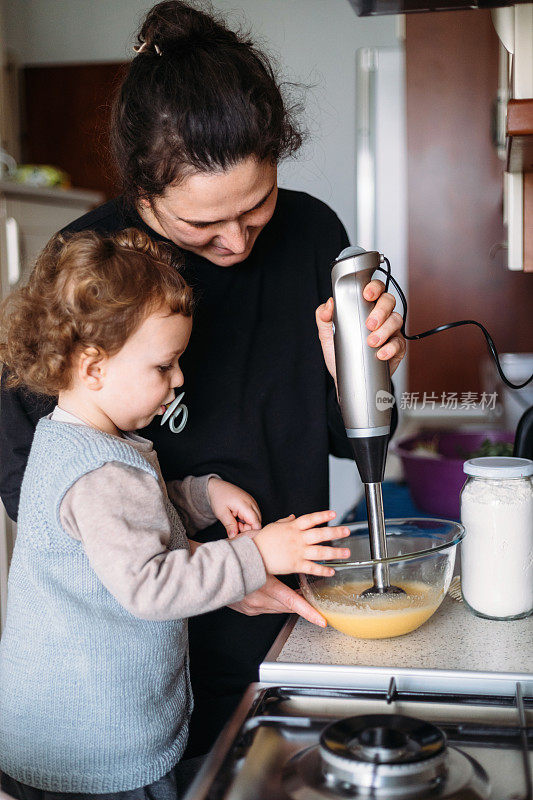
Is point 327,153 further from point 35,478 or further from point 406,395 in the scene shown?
point 35,478

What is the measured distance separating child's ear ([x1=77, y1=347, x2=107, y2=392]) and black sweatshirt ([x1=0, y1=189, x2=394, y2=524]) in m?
0.25

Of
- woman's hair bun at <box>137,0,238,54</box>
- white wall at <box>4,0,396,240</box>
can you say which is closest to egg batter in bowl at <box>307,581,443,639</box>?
woman's hair bun at <box>137,0,238,54</box>

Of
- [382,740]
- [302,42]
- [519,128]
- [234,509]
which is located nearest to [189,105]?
[519,128]

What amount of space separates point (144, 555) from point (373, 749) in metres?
0.33

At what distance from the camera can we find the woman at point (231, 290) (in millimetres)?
1066

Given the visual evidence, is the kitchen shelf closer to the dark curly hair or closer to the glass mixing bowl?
the dark curly hair

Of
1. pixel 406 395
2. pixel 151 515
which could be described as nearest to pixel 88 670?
pixel 151 515

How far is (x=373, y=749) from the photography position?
71 centimetres

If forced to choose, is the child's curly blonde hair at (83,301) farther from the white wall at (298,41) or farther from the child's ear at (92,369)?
the white wall at (298,41)

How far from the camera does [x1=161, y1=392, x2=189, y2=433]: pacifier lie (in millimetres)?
1276

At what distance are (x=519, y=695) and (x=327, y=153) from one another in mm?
3788

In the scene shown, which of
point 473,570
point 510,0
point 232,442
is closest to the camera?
point 510,0

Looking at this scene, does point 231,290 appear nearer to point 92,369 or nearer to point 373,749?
point 92,369

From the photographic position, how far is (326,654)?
978 mm
